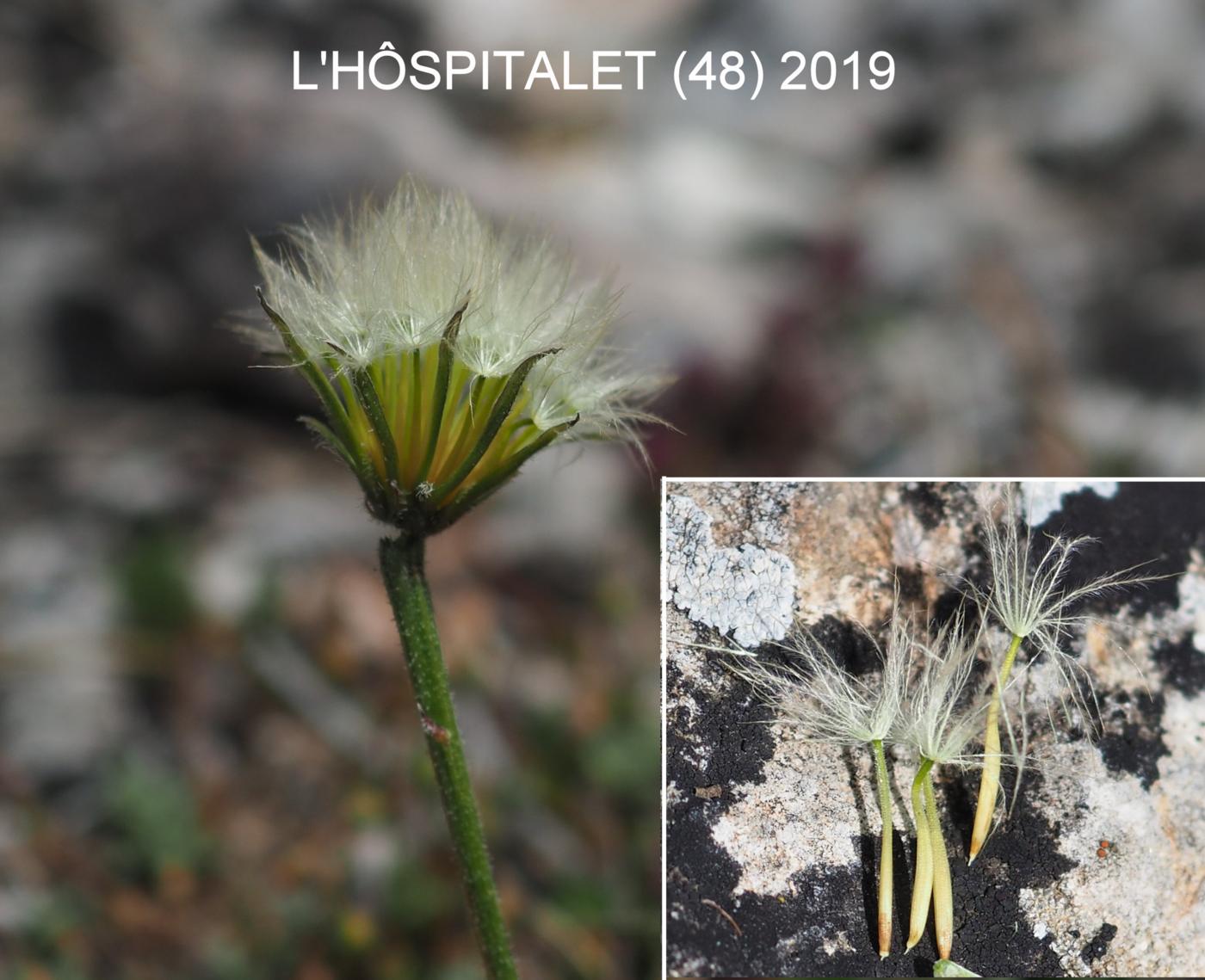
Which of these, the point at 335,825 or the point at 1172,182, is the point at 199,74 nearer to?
the point at 335,825

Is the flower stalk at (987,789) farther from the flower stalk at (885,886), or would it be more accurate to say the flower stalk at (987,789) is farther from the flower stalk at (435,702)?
the flower stalk at (435,702)

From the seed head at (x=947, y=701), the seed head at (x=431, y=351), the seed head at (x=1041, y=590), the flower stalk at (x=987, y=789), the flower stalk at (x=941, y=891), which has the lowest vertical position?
the flower stalk at (x=941, y=891)

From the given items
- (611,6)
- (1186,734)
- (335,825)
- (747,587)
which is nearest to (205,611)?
(335,825)

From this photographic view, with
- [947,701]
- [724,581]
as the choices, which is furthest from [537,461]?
[947,701]

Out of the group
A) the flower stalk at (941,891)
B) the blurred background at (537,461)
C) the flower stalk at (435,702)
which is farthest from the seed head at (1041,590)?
the flower stalk at (435,702)

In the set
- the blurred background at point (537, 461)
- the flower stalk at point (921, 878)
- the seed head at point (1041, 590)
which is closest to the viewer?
the flower stalk at point (921, 878)

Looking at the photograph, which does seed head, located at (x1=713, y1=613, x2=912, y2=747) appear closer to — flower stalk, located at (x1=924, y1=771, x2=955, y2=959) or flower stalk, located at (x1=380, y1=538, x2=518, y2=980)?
flower stalk, located at (x1=924, y1=771, x2=955, y2=959)

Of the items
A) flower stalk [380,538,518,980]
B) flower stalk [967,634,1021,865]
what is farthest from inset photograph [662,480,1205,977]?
flower stalk [380,538,518,980]
